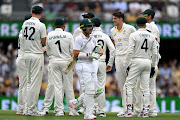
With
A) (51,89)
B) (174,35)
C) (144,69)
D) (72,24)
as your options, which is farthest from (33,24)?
(174,35)

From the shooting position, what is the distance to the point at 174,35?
22.4 meters

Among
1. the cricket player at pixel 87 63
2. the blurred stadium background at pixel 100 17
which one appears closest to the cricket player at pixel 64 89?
the cricket player at pixel 87 63

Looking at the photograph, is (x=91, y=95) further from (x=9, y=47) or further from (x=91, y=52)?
(x=9, y=47)

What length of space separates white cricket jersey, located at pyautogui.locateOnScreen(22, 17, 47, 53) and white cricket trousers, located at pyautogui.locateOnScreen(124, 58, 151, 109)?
7.97 feet

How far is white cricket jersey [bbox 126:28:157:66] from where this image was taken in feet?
37.3

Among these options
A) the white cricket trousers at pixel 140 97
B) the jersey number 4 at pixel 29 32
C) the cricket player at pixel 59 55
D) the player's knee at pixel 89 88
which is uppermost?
the jersey number 4 at pixel 29 32

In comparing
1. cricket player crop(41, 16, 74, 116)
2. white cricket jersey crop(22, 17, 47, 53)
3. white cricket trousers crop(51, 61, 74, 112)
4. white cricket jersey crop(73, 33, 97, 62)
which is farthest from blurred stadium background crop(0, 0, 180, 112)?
white cricket jersey crop(73, 33, 97, 62)

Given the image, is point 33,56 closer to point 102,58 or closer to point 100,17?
point 102,58

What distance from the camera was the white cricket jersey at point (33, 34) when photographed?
1130 cm

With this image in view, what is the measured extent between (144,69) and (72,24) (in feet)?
37.1

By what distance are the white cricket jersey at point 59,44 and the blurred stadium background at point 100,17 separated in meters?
9.93

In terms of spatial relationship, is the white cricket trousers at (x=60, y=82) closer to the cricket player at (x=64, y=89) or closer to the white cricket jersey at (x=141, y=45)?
the cricket player at (x=64, y=89)

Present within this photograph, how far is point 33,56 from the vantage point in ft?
37.0

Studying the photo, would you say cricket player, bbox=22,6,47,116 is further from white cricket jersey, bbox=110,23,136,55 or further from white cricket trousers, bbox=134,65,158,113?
white cricket trousers, bbox=134,65,158,113
